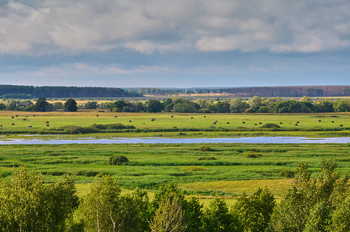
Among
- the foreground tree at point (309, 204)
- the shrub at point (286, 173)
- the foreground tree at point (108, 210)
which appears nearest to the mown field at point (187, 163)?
the shrub at point (286, 173)

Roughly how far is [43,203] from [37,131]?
86752 millimetres

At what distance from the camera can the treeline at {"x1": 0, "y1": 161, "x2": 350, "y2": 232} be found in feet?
79.9

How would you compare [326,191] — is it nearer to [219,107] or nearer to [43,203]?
[43,203]

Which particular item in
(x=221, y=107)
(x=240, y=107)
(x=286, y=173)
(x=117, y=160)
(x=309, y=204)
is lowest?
(x=117, y=160)

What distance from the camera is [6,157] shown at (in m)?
68.9

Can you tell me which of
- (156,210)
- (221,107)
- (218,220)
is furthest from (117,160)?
(221,107)

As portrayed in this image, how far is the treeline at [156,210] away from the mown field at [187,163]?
37.1ft

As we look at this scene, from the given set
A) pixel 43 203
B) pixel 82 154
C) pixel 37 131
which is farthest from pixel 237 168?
pixel 37 131

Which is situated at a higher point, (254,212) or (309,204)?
(309,204)

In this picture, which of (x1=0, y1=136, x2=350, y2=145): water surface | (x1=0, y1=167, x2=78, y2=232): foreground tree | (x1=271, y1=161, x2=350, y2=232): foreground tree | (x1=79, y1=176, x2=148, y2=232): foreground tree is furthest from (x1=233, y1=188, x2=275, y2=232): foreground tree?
(x1=0, y1=136, x2=350, y2=145): water surface

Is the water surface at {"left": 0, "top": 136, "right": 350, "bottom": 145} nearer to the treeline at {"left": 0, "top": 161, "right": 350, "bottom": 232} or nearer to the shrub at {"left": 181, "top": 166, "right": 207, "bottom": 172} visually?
the shrub at {"left": 181, "top": 166, "right": 207, "bottom": 172}

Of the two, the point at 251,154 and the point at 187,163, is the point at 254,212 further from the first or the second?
the point at 251,154

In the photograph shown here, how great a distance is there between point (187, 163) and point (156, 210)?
3561 cm

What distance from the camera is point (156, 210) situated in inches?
1147
